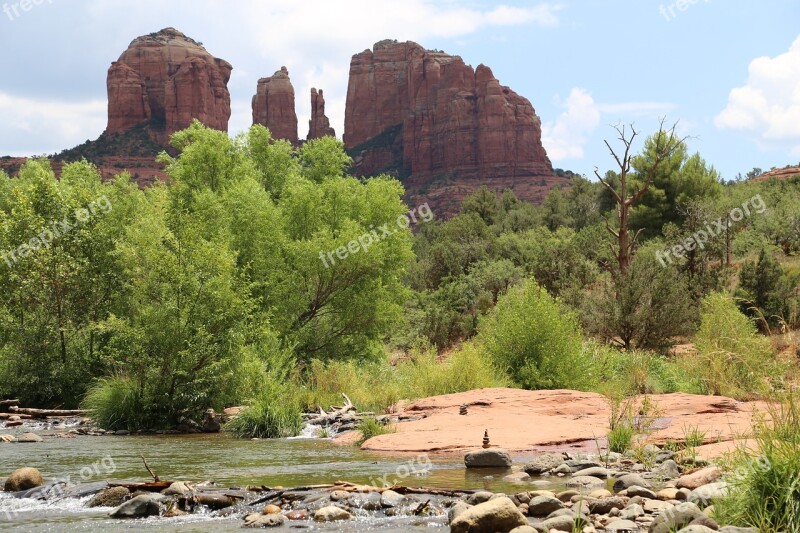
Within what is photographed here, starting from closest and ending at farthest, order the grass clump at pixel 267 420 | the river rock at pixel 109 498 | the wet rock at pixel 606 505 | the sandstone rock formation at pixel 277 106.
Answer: the wet rock at pixel 606 505 < the river rock at pixel 109 498 < the grass clump at pixel 267 420 < the sandstone rock formation at pixel 277 106

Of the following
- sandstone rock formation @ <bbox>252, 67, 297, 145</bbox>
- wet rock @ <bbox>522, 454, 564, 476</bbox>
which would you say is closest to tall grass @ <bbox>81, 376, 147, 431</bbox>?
wet rock @ <bbox>522, 454, 564, 476</bbox>

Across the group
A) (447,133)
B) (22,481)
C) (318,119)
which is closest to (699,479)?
(22,481)

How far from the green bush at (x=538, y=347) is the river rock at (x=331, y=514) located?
39.0 feet

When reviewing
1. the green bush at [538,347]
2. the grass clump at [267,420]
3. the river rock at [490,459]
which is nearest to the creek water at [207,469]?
the river rock at [490,459]

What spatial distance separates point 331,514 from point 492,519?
6.17 ft

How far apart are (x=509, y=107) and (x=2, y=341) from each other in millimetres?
105694

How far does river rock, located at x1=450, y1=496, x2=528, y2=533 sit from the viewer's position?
674 centimetres

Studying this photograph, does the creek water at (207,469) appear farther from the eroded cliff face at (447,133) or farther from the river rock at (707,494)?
the eroded cliff face at (447,133)

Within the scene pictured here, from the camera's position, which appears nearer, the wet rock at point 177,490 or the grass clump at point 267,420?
the wet rock at point 177,490

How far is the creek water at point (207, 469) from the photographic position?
780cm

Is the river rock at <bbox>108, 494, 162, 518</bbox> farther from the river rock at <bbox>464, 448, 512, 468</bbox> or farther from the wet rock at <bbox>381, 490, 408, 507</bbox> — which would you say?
the river rock at <bbox>464, 448, 512, 468</bbox>

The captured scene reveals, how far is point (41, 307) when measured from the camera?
22.0 meters

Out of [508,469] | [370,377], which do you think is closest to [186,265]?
[370,377]

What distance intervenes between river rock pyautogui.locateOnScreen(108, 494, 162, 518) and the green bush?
12.4m
